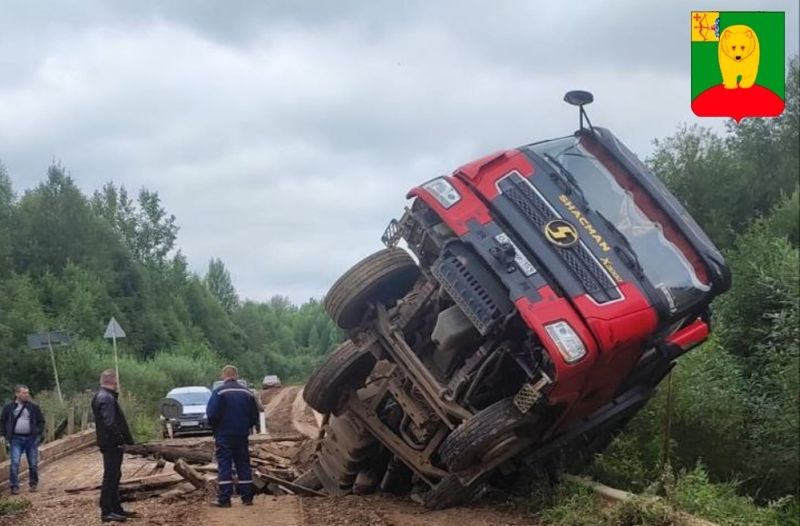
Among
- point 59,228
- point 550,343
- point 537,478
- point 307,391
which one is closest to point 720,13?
point 550,343

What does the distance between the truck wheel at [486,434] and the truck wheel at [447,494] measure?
73 centimetres

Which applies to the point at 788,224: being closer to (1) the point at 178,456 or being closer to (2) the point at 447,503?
(2) the point at 447,503

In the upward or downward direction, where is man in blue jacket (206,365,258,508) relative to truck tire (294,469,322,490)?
upward

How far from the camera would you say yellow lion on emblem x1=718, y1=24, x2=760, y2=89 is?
6.12m

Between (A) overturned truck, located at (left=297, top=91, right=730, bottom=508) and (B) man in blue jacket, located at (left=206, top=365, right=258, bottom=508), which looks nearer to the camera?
(A) overturned truck, located at (left=297, top=91, right=730, bottom=508)

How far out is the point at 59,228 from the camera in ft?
156

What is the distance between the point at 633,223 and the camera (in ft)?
25.0

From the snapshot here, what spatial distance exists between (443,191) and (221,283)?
84233 mm

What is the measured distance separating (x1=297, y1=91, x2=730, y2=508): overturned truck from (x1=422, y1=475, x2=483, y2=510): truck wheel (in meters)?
0.01

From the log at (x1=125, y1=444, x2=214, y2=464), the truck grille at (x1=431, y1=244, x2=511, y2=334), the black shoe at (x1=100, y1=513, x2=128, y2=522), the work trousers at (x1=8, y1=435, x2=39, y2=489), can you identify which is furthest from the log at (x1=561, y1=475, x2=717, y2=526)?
the work trousers at (x1=8, y1=435, x2=39, y2=489)

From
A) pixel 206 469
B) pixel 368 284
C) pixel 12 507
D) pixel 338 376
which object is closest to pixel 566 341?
pixel 368 284

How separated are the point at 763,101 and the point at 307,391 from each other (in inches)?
186

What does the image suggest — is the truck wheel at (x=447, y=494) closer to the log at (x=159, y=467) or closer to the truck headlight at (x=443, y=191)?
the truck headlight at (x=443, y=191)

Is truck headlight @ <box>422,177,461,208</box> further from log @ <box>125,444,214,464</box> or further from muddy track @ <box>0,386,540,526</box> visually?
log @ <box>125,444,214,464</box>
